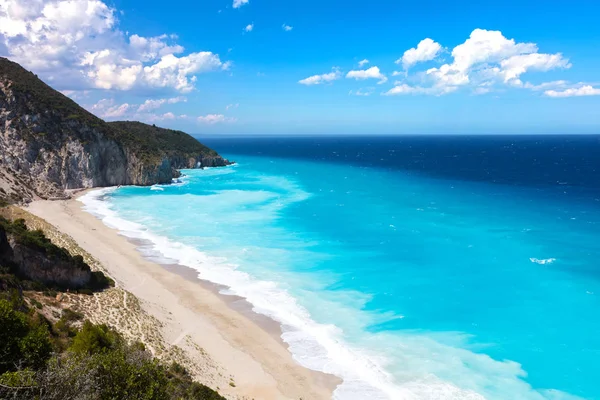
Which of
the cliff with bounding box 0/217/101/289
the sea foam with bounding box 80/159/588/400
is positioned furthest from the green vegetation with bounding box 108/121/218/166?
the cliff with bounding box 0/217/101/289

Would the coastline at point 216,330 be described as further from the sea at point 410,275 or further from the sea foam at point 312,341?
the sea at point 410,275

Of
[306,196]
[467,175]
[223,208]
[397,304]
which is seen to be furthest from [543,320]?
[467,175]

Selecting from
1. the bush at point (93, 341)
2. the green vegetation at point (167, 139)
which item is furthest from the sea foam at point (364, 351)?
the green vegetation at point (167, 139)

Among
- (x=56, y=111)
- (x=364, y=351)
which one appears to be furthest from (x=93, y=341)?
(x=56, y=111)

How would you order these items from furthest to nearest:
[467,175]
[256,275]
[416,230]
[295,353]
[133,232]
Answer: [467,175] → [416,230] → [133,232] → [256,275] → [295,353]

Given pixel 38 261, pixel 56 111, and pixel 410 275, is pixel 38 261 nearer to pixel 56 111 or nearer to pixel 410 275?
pixel 410 275

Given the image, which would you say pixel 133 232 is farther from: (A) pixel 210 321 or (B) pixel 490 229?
(B) pixel 490 229

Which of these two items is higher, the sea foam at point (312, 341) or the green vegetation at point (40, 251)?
the green vegetation at point (40, 251)
